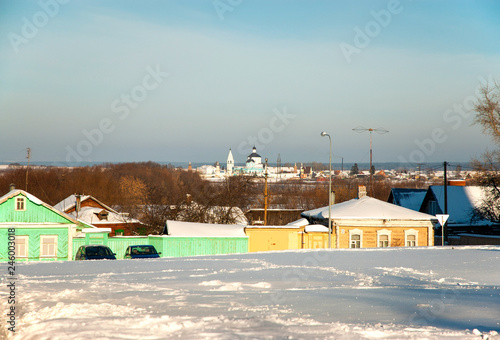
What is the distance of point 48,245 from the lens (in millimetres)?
29719

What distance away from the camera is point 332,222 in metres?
33.7

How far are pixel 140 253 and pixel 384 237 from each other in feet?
54.7

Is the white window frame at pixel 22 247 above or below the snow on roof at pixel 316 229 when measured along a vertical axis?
below

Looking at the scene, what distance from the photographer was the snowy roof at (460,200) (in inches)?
1719

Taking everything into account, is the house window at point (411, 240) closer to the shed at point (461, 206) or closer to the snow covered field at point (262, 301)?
the shed at point (461, 206)

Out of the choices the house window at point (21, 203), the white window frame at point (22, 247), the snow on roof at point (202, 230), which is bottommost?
the white window frame at point (22, 247)

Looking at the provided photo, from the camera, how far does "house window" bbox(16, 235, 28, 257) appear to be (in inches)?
1145

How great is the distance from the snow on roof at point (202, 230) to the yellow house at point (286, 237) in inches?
29.2

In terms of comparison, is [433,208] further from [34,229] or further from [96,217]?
[34,229]

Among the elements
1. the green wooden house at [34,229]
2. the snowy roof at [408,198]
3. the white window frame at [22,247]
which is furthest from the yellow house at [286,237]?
the snowy roof at [408,198]

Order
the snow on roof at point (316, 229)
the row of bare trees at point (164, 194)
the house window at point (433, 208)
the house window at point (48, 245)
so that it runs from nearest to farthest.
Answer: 1. the house window at point (48, 245)
2. the snow on roof at point (316, 229)
3. the house window at point (433, 208)
4. the row of bare trees at point (164, 194)

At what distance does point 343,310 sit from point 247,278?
4.94 metres

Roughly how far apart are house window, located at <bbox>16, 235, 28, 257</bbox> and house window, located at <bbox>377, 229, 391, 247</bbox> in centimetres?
2149

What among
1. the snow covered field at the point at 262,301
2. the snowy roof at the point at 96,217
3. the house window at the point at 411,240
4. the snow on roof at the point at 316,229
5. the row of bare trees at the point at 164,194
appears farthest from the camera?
the snowy roof at the point at 96,217
